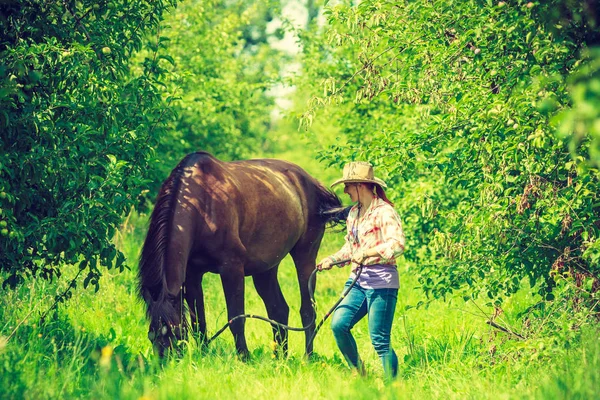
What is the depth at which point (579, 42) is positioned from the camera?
4.50 m

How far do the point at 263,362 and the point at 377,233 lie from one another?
1460 millimetres

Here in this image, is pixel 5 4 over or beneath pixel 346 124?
over

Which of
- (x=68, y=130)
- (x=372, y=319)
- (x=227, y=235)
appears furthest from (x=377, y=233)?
(x=68, y=130)

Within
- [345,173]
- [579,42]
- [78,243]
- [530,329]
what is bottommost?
[530,329]

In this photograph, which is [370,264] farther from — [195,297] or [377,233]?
[195,297]

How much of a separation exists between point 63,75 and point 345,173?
93.4 inches

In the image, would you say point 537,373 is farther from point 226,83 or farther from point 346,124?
point 226,83

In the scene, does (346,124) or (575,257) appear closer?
(575,257)

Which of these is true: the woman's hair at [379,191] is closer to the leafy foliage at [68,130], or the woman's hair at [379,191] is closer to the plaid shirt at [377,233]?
the plaid shirt at [377,233]

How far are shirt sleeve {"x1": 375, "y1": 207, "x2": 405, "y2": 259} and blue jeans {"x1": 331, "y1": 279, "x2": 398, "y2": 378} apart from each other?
327mm

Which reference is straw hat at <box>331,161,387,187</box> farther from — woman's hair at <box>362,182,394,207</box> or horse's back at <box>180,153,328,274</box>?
horse's back at <box>180,153,328,274</box>

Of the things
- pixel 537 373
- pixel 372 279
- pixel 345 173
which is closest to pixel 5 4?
pixel 345 173

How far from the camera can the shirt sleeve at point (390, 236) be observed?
197 inches

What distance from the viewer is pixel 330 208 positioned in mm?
8016
